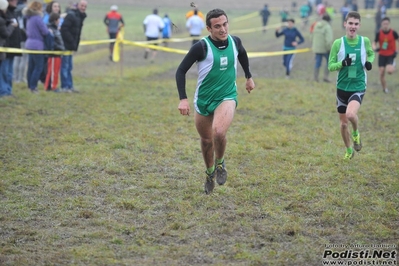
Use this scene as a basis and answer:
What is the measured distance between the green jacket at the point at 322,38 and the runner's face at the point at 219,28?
12.5 m

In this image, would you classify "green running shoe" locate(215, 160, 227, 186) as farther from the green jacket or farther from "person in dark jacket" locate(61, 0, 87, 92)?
the green jacket

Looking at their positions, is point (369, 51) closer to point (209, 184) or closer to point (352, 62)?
point (352, 62)

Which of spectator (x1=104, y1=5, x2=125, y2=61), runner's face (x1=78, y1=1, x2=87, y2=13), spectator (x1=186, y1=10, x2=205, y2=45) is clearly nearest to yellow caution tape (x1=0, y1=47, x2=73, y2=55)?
runner's face (x1=78, y1=1, x2=87, y2=13)

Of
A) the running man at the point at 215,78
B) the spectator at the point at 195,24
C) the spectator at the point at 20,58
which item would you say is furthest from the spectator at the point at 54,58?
the running man at the point at 215,78

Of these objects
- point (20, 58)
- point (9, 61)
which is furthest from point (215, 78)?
point (20, 58)

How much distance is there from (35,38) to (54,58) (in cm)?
99

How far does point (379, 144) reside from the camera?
10.9 metres

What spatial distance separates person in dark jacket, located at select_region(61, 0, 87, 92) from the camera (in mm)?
15750

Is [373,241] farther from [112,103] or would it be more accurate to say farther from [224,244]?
[112,103]

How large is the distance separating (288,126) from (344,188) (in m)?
4.30

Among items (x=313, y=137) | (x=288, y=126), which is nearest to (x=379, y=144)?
(x=313, y=137)

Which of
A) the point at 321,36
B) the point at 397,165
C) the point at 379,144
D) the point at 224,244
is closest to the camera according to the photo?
the point at 224,244

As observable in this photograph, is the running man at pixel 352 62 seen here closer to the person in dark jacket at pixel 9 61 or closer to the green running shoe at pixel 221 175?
the green running shoe at pixel 221 175

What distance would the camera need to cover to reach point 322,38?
19234 mm
